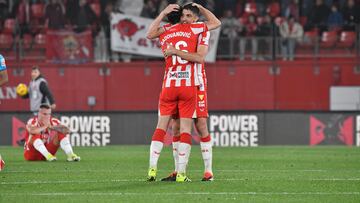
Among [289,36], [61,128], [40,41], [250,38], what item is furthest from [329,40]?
[61,128]

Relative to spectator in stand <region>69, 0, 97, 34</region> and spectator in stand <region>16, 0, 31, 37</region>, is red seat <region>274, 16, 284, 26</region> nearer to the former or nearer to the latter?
spectator in stand <region>69, 0, 97, 34</region>

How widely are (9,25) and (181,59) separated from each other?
18220 millimetres

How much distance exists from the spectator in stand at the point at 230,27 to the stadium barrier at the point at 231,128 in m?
2.31

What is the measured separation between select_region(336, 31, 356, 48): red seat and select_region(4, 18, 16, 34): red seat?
9.03m

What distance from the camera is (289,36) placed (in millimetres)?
30344

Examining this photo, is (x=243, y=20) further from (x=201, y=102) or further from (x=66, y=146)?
(x=201, y=102)

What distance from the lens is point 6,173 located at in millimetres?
16125

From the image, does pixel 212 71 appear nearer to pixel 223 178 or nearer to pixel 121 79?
pixel 121 79

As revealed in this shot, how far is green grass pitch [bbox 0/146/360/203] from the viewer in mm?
12086

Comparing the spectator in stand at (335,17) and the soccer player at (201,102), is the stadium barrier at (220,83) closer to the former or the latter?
the spectator in stand at (335,17)

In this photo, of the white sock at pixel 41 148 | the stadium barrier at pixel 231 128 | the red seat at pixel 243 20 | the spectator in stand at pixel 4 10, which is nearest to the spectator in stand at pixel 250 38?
the red seat at pixel 243 20

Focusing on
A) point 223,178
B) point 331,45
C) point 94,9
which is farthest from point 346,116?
point 223,178

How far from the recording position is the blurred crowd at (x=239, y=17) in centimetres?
3030

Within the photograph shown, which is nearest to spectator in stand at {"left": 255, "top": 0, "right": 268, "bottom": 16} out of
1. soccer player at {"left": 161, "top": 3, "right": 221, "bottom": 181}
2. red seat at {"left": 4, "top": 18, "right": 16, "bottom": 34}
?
red seat at {"left": 4, "top": 18, "right": 16, "bottom": 34}
